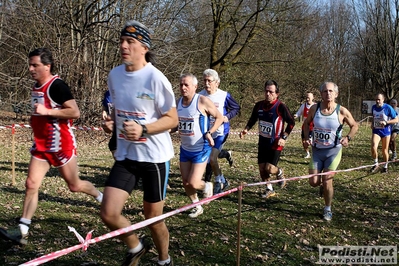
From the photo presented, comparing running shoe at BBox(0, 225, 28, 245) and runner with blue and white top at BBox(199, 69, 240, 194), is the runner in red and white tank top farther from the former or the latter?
runner with blue and white top at BBox(199, 69, 240, 194)

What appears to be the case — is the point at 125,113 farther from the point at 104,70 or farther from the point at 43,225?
the point at 104,70

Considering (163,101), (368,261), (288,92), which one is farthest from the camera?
(288,92)

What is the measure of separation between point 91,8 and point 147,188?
14270 millimetres

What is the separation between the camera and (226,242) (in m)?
5.06

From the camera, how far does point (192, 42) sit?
19.6 m

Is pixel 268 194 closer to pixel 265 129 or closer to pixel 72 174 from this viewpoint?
pixel 265 129

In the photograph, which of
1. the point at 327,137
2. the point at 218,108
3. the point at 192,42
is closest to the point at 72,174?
the point at 218,108

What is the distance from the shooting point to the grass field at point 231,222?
455 cm

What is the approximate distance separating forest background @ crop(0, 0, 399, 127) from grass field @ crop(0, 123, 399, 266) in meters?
7.28

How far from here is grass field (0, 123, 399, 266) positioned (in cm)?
455

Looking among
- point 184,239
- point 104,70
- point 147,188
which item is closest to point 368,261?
point 184,239

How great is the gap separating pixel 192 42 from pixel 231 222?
584 inches

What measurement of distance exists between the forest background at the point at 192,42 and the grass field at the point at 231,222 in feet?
23.9

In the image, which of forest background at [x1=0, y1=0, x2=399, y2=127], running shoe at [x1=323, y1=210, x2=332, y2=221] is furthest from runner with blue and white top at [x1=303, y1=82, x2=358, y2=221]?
forest background at [x1=0, y1=0, x2=399, y2=127]
